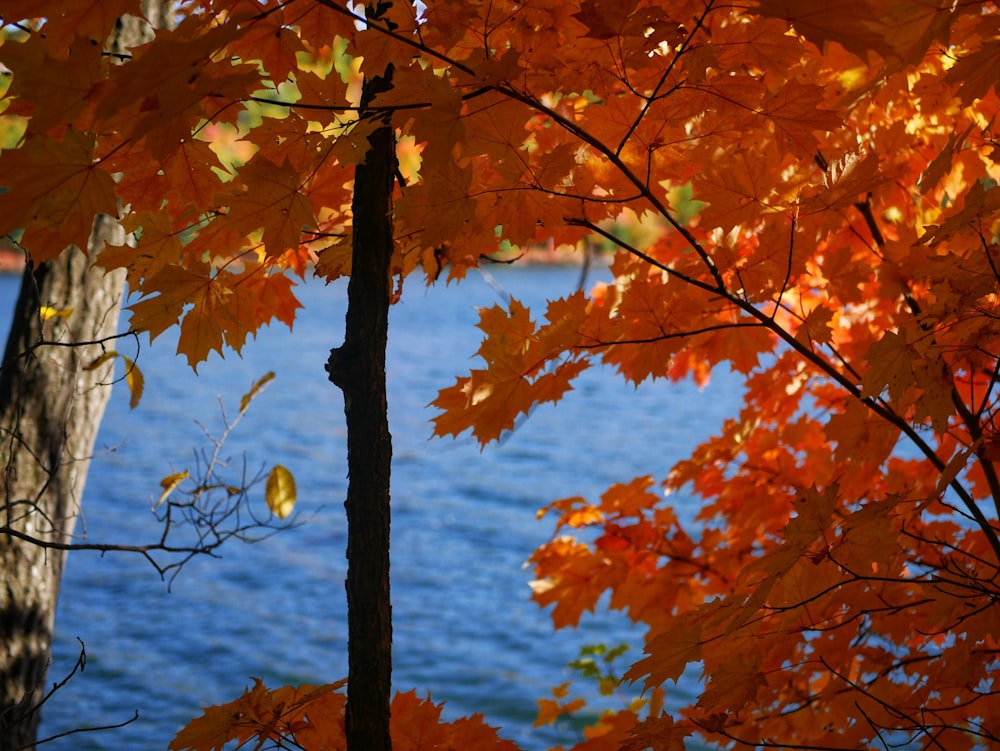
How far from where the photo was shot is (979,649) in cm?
139

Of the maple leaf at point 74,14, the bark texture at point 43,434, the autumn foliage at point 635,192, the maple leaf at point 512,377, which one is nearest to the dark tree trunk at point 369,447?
the autumn foliage at point 635,192

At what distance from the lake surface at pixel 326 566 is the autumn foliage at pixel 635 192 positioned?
47 centimetres

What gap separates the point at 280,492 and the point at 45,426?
56 cm

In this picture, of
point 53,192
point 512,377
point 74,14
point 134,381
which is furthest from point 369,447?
point 134,381

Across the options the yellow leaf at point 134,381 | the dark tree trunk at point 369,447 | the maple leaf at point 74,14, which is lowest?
the dark tree trunk at point 369,447

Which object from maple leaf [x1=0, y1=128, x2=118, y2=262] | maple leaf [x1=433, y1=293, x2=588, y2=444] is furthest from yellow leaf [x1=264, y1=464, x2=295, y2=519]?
maple leaf [x1=0, y1=128, x2=118, y2=262]

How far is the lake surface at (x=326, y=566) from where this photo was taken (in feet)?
14.1

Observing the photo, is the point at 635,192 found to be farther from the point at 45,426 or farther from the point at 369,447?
the point at 45,426

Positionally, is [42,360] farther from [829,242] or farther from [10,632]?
[829,242]

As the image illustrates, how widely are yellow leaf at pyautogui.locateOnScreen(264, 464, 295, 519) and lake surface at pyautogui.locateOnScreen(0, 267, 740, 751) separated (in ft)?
1.24

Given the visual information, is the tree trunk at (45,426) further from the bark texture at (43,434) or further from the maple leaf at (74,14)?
the maple leaf at (74,14)

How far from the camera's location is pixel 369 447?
1.27 m

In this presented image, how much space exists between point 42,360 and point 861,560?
5.89ft

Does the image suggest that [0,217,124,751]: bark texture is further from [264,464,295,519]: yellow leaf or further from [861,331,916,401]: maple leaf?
[861,331,916,401]: maple leaf
